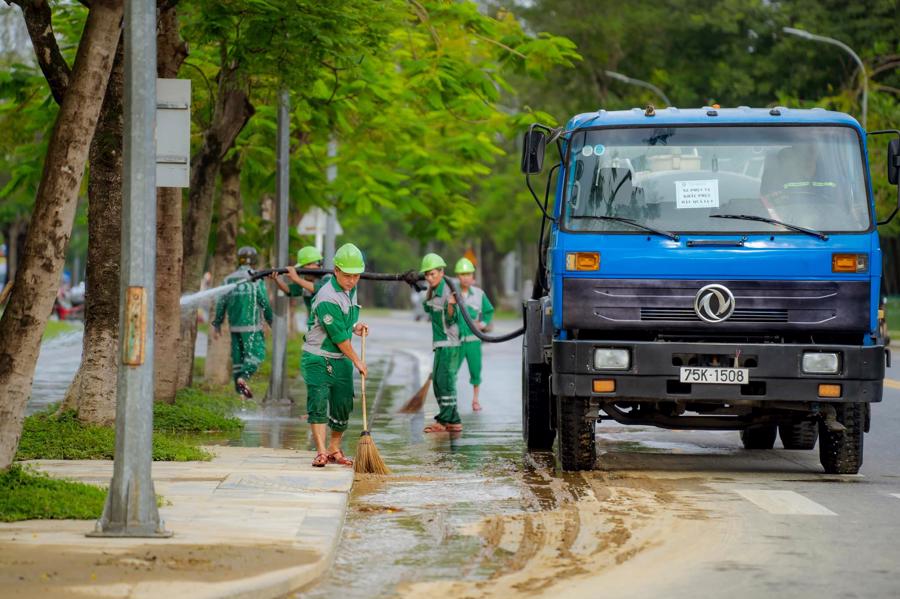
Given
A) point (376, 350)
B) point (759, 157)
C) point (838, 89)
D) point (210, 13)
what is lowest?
point (376, 350)

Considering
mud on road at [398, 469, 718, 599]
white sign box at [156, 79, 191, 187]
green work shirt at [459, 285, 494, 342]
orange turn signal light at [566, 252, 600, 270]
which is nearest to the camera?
mud on road at [398, 469, 718, 599]

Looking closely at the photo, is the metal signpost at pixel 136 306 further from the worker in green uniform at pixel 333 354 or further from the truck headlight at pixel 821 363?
the truck headlight at pixel 821 363

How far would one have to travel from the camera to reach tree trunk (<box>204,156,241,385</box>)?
24.2 m

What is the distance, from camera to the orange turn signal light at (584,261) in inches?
498

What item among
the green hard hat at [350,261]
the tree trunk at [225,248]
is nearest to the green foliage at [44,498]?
the green hard hat at [350,261]

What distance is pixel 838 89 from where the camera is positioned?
162 ft

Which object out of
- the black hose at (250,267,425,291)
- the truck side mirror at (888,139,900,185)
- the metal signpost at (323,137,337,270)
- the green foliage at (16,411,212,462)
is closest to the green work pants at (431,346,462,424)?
the black hose at (250,267,425,291)

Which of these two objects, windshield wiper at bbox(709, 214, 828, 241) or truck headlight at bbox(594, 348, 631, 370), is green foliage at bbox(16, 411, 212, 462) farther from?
windshield wiper at bbox(709, 214, 828, 241)

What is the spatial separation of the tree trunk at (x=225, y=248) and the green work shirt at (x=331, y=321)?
10.7 meters

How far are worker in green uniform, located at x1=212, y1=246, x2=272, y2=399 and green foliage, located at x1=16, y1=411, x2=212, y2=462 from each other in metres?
6.70

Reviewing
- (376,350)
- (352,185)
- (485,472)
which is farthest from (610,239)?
(376,350)

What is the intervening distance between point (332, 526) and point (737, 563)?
2259 millimetres

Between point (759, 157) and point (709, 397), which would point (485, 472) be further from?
point (759, 157)

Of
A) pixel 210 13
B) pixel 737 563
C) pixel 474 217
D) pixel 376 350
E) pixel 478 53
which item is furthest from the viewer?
pixel 376 350
